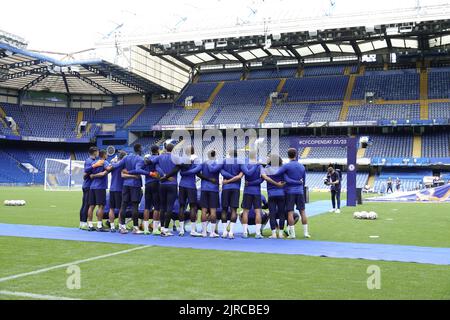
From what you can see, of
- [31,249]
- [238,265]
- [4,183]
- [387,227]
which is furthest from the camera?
[4,183]

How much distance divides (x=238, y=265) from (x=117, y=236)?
4321 mm

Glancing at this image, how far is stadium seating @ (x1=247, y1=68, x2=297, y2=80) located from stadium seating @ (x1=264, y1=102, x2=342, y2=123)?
522 centimetres

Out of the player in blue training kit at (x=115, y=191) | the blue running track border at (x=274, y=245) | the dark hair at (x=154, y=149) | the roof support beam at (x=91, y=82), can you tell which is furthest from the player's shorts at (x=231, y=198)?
the roof support beam at (x=91, y=82)

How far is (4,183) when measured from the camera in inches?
1898

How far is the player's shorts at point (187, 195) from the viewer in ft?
35.7

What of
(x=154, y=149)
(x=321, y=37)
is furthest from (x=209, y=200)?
(x=321, y=37)

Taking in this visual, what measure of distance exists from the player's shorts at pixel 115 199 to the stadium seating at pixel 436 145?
3670cm

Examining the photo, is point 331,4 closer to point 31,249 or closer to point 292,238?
point 292,238

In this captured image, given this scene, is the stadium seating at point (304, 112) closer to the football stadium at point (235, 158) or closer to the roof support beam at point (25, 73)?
the football stadium at point (235, 158)

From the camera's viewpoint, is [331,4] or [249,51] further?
[249,51]

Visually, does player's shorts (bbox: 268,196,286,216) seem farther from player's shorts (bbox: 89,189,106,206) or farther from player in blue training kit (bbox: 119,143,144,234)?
player's shorts (bbox: 89,189,106,206)

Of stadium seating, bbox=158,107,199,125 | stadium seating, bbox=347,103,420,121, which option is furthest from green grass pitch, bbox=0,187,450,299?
stadium seating, bbox=158,107,199,125

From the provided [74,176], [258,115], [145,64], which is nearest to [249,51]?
[258,115]

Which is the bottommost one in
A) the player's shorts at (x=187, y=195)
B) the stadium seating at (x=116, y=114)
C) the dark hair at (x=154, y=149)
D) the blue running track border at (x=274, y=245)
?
the blue running track border at (x=274, y=245)
